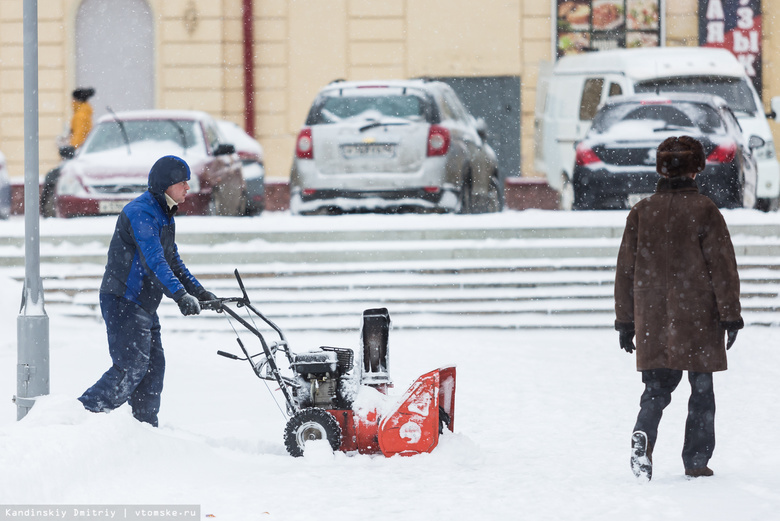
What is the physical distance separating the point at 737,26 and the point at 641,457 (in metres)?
17.9

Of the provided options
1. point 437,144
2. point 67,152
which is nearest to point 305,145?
point 437,144

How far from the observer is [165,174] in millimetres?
6707

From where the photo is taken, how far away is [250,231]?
11789mm

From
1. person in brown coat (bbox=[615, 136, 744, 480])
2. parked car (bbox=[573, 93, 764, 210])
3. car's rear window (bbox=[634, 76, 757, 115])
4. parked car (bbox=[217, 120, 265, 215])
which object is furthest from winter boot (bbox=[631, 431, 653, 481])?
parked car (bbox=[217, 120, 265, 215])

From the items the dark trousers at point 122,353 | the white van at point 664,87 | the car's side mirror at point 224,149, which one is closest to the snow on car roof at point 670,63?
the white van at point 664,87

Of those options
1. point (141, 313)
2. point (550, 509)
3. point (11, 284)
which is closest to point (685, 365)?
point (550, 509)

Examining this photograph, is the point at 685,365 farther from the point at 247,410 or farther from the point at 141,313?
the point at 247,410

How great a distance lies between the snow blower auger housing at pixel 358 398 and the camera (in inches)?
253

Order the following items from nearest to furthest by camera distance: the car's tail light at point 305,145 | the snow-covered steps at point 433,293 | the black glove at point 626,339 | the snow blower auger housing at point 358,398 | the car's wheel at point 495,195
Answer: the black glove at point 626,339 < the snow blower auger housing at point 358,398 < the snow-covered steps at point 433,293 < the car's tail light at point 305,145 < the car's wheel at point 495,195

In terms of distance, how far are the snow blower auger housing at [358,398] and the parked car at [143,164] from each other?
6690 millimetres

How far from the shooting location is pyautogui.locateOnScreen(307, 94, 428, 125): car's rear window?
42.7 ft

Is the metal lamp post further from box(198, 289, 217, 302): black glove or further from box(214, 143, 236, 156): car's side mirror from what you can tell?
box(214, 143, 236, 156): car's side mirror

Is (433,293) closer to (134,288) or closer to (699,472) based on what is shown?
(134,288)

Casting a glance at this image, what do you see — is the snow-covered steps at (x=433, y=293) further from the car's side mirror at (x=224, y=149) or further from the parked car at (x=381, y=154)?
the car's side mirror at (x=224, y=149)
